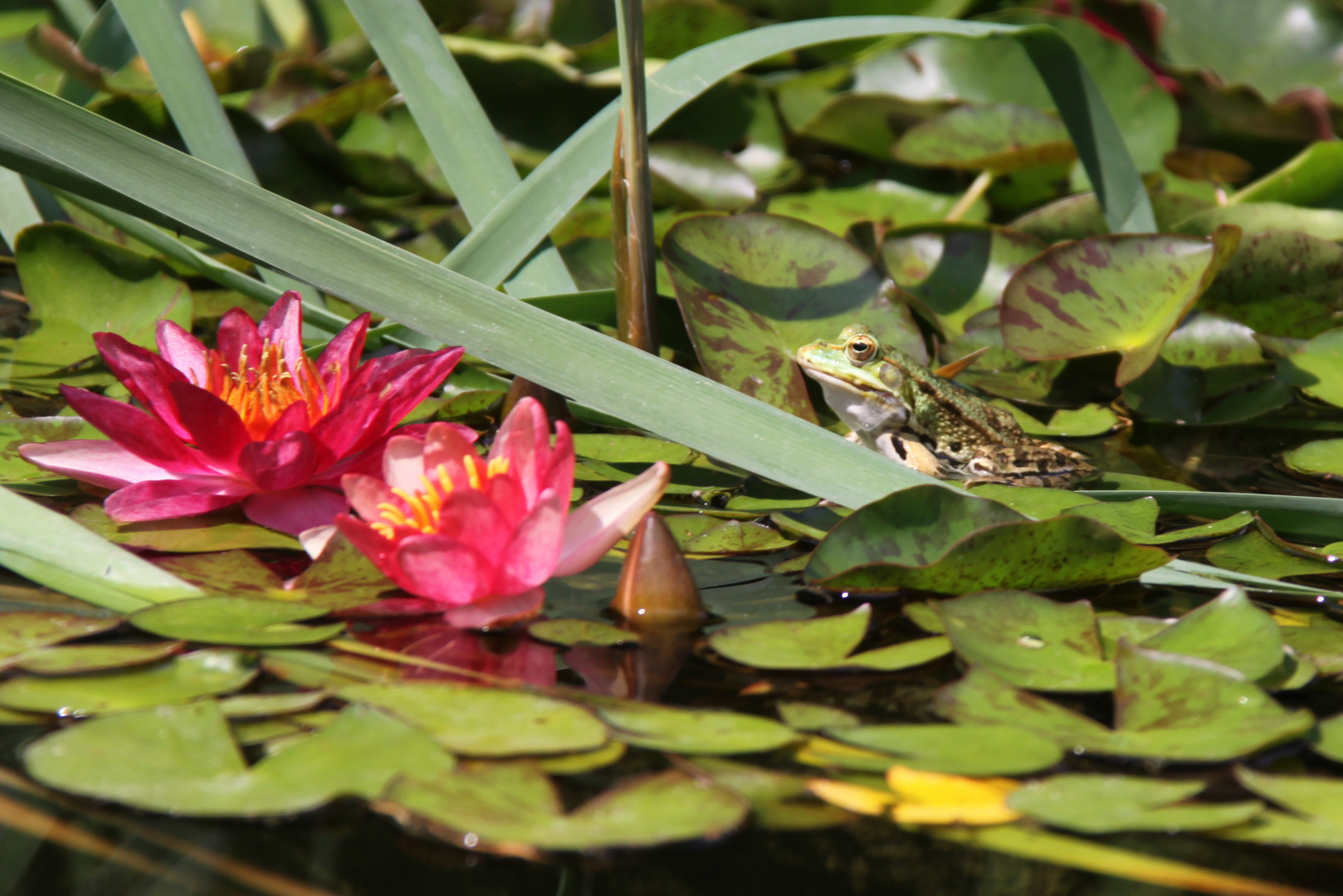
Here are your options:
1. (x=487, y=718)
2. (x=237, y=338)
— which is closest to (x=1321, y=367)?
(x=487, y=718)

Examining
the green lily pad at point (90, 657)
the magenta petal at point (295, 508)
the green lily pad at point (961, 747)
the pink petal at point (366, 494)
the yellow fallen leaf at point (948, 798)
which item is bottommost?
the magenta petal at point (295, 508)

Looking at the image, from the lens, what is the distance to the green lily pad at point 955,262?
122 inches

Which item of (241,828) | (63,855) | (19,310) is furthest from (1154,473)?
(19,310)

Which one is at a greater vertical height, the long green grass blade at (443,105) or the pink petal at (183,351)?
the long green grass blade at (443,105)

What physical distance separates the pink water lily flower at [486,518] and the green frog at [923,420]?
104 cm

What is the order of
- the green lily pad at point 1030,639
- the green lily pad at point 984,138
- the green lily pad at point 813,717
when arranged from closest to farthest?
the green lily pad at point 813,717
the green lily pad at point 1030,639
the green lily pad at point 984,138

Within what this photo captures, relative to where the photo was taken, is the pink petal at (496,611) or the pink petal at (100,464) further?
the pink petal at (100,464)

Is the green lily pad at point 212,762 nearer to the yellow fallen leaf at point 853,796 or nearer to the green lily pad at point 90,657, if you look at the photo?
the green lily pad at point 90,657

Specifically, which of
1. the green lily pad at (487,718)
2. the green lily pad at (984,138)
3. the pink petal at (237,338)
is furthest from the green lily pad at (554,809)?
the green lily pad at (984,138)

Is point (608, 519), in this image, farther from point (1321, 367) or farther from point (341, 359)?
point (1321, 367)

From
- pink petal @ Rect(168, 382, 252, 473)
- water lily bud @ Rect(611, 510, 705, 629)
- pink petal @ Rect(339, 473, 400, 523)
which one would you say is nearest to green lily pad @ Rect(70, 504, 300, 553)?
pink petal @ Rect(168, 382, 252, 473)

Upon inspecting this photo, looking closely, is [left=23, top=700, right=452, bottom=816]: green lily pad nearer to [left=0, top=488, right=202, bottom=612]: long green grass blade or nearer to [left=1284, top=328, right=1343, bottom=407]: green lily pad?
[left=0, top=488, right=202, bottom=612]: long green grass blade

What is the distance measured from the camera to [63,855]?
1.22m

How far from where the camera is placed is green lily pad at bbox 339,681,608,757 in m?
1.35
